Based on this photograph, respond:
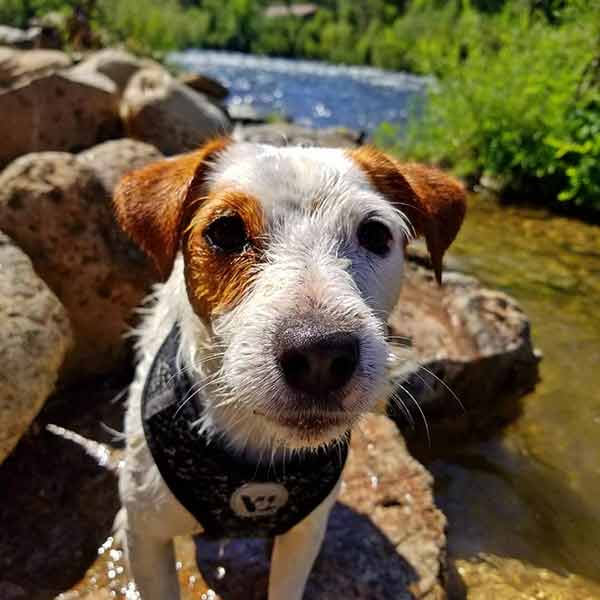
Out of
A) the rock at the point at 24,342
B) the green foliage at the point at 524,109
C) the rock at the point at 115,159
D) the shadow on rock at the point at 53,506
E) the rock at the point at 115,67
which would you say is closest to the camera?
the rock at the point at 24,342

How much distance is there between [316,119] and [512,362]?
19.4m

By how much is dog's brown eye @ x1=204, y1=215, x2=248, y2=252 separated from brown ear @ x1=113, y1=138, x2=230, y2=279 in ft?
0.86

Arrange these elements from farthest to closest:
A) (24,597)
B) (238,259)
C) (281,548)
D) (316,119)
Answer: (316,119)
(24,597)
(281,548)
(238,259)

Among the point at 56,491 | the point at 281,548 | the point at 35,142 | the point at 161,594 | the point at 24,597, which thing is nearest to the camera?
the point at 161,594

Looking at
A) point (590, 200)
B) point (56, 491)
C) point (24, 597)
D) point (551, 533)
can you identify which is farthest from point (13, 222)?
point (590, 200)

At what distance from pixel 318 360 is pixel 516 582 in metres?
2.75

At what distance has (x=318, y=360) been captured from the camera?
1904 mm

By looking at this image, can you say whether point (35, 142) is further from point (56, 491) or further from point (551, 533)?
point (551, 533)

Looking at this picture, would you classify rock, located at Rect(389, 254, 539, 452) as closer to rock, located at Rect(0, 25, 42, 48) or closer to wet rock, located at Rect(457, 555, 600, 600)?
wet rock, located at Rect(457, 555, 600, 600)

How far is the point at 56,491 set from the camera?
374 centimetres

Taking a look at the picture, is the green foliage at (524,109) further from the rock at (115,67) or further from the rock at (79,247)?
the rock at (79,247)

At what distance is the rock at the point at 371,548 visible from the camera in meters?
3.29

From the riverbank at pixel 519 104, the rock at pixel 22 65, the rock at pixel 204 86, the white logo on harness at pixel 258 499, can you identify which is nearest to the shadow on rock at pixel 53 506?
the white logo on harness at pixel 258 499

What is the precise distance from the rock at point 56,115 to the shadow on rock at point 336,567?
14.8ft
